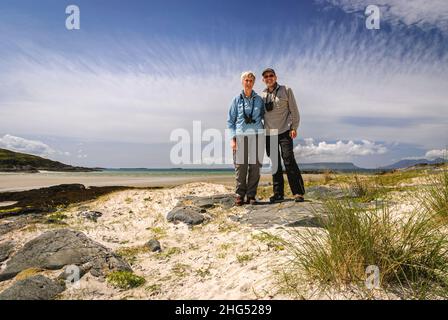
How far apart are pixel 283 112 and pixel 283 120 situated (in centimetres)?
18

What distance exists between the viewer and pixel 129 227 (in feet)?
25.6

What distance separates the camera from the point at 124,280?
13.7 ft

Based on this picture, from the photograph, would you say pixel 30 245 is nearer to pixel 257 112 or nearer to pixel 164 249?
pixel 164 249

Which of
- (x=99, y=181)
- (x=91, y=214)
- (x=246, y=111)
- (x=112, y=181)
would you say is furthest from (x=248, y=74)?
(x=99, y=181)

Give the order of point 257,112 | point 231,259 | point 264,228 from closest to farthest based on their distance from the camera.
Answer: point 231,259 < point 264,228 < point 257,112

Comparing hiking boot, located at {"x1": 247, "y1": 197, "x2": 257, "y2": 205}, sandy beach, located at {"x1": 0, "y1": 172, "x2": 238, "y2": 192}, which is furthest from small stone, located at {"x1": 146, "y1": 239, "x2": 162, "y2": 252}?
sandy beach, located at {"x1": 0, "y1": 172, "x2": 238, "y2": 192}

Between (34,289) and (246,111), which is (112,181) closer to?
(246,111)

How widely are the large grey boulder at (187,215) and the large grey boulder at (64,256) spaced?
8.49ft

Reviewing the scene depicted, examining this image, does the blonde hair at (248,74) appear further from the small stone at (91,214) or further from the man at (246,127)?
the small stone at (91,214)

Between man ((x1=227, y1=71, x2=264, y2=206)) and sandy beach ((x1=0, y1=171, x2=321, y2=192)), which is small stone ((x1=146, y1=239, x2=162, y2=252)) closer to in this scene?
man ((x1=227, y1=71, x2=264, y2=206))

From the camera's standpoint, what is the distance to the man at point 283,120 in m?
6.93
